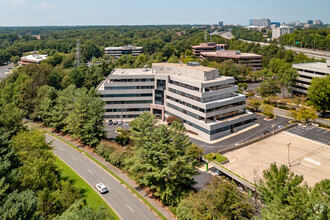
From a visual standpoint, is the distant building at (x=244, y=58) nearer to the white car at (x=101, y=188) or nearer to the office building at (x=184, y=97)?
the office building at (x=184, y=97)

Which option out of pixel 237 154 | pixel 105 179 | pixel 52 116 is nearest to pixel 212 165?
pixel 237 154

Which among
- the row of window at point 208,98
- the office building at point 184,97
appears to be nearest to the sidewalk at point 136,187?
the office building at point 184,97

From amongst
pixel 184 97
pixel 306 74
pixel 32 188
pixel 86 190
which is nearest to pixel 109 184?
pixel 86 190

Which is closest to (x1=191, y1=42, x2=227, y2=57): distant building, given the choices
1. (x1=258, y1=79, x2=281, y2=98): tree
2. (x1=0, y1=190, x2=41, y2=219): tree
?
(x1=258, y1=79, x2=281, y2=98): tree

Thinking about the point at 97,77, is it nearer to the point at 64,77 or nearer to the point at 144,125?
the point at 64,77

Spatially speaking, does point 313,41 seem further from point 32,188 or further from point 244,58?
point 32,188

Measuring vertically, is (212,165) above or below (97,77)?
below
